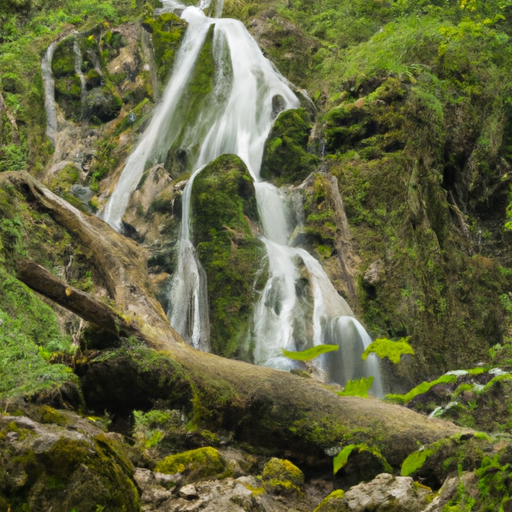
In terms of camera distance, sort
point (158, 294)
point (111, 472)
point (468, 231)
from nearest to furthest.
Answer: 1. point (111, 472)
2. point (158, 294)
3. point (468, 231)

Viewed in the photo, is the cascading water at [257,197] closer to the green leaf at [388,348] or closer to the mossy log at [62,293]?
the mossy log at [62,293]

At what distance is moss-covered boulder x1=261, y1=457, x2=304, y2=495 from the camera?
5285 millimetres

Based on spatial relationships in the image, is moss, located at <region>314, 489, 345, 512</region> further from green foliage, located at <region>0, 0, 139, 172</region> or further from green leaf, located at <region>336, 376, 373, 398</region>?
green foliage, located at <region>0, 0, 139, 172</region>

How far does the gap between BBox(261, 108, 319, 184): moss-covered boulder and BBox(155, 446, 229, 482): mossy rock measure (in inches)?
473

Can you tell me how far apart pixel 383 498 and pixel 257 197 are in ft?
38.5

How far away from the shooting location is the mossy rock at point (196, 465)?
4945mm

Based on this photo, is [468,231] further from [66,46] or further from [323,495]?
[66,46]

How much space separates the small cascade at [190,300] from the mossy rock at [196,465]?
6.58 metres

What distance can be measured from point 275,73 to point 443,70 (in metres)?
6.86

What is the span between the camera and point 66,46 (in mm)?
23109

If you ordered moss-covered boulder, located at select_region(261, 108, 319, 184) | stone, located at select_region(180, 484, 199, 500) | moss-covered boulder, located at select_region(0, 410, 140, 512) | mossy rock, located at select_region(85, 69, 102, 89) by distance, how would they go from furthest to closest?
mossy rock, located at select_region(85, 69, 102, 89), moss-covered boulder, located at select_region(261, 108, 319, 184), stone, located at select_region(180, 484, 199, 500), moss-covered boulder, located at select_region(0, 410, 140, 512)

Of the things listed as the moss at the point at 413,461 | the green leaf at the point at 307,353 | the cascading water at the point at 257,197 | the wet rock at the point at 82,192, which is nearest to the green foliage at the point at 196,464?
the moss at the point at 413,461

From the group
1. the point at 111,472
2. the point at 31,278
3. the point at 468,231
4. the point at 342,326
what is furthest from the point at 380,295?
the point at 111,472

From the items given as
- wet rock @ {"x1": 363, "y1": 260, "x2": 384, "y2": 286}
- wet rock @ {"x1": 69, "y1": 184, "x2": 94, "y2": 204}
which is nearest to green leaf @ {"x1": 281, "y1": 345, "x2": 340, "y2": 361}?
wet rock @ {"x1": 363, "y1": 260, "x2": 384, "y2": 286}
